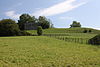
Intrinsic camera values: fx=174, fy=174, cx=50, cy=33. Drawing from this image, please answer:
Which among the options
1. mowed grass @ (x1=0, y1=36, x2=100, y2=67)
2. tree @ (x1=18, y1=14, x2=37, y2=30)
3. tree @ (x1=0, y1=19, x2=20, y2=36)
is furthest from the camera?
tree @ (x1=18, y1=14, x2=37, y2=30)

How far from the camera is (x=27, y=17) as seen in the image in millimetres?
119688

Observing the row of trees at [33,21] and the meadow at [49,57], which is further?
the row of trees at [33,21]

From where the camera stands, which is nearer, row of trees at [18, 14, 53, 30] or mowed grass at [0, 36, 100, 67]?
mowed grass at [0, 36, 100, 67]

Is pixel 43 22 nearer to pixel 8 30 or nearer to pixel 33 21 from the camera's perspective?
pixel 33 21

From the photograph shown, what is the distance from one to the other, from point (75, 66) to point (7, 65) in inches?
155

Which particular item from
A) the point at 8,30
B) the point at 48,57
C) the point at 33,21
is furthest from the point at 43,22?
the point at 48,57

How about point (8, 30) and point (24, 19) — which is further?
point (24, 19)

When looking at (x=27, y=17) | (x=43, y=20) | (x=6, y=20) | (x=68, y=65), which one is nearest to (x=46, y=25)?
(x=43, y=20)

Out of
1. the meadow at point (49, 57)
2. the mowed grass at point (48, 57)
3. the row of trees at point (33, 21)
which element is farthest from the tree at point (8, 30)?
the mowed grass at point (48, 57)

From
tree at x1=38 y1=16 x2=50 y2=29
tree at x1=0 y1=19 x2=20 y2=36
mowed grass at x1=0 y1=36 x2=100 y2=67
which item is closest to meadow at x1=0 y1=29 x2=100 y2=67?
mowed grass at x1=0 y1=36 x2=100 y2=67

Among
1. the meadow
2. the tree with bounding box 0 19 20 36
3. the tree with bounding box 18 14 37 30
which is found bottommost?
the meadow

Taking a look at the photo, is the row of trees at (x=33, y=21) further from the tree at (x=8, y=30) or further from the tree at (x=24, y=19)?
the tree at (x=8, y=30)

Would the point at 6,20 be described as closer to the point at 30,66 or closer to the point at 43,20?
the point at 43,20

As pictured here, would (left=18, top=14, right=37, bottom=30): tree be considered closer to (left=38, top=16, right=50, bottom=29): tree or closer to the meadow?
(left=38, top=16, right=50, bottom=29): tree
